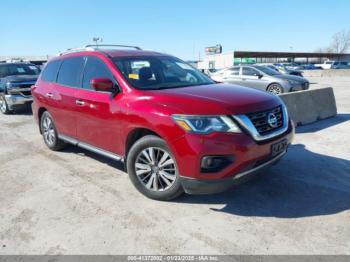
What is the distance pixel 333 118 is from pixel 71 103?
7345mm

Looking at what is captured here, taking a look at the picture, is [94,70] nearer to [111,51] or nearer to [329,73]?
[111,51]

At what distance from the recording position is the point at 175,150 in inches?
137

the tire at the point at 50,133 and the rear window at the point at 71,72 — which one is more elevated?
the rear window at the point at 71,72

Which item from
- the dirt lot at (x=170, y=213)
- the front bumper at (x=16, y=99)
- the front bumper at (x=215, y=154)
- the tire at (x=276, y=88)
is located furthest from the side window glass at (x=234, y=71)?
the front bumper at (x=215, y=154)

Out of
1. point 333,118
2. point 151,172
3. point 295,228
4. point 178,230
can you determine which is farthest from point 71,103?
point 333,118

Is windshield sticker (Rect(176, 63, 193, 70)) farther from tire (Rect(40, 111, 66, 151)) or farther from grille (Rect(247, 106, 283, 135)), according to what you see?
tire (Rect(40, 111, 66, 151))

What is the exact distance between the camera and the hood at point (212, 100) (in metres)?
3.42

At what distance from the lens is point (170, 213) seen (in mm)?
3668

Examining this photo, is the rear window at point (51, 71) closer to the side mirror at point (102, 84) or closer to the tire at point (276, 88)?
the side mirror at point (102, 84)

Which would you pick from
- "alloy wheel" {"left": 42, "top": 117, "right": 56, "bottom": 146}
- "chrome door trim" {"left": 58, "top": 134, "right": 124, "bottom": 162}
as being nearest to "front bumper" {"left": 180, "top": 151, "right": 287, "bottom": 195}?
"chrome door trim" {"left": 58, "top": 134, "right": 124, "bottom": 162}

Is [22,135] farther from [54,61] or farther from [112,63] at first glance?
[112,63]

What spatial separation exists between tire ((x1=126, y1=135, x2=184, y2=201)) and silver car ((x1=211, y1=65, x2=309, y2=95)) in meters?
10.5

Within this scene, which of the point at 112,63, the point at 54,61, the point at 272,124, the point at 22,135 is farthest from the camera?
the point at 22,135

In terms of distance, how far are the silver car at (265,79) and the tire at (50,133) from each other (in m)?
9.27
